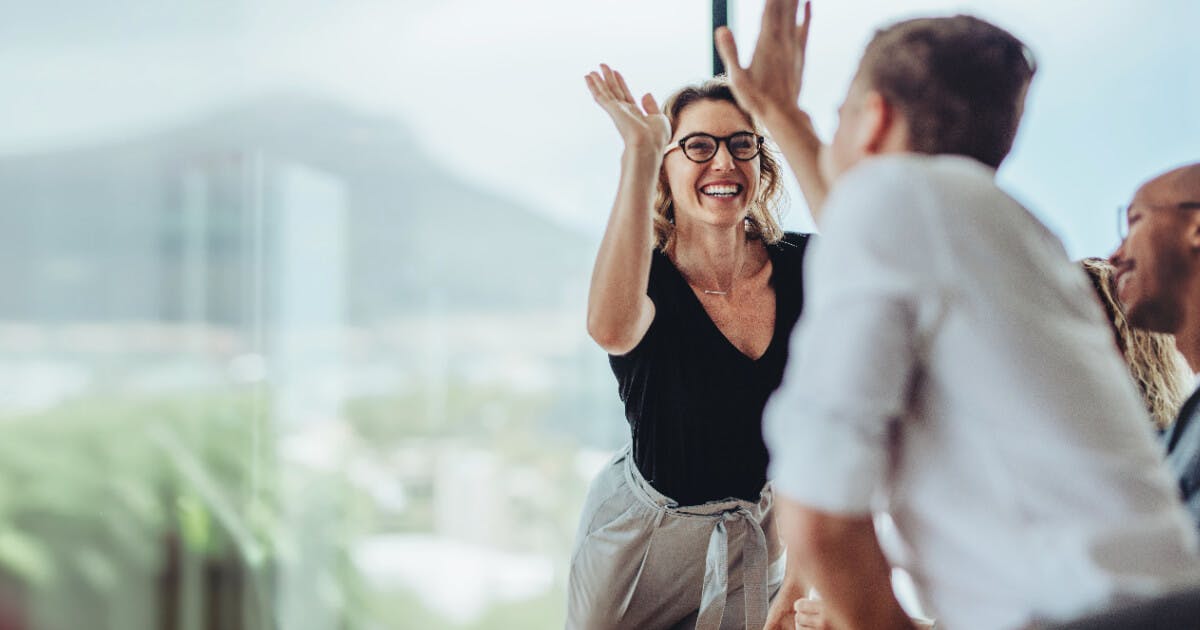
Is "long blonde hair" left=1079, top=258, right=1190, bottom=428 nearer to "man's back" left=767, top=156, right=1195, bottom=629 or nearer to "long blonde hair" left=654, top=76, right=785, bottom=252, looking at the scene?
"long blonde hair" left=654, top=76, right=785, bottom=252

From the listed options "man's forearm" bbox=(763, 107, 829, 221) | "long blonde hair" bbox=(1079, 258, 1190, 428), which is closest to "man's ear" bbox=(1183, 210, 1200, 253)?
"man's forearm" bbox=(763, 107, 829, 221)

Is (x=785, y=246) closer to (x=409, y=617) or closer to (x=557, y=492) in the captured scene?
(x=557, y=492)

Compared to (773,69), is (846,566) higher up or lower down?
lower down

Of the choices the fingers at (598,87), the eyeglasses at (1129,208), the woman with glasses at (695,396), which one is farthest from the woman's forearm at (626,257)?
the eyeglasses at (1129,208)

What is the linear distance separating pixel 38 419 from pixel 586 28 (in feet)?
6.86

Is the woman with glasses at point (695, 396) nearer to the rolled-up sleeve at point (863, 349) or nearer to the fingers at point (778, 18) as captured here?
the fingers at point (778, 18)

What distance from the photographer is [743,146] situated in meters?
1.66

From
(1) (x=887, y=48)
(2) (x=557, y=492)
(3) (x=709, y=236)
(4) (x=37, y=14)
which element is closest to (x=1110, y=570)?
(1) (x=887, y=48)

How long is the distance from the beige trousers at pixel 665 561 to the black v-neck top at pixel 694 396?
0.04 meters

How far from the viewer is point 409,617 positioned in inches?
129

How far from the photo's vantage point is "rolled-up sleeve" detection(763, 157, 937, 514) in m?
0.69

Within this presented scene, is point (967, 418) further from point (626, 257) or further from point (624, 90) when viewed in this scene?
point (624, 90)

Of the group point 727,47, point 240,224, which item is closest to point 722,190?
point 727,47

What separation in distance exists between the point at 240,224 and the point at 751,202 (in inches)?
86.8
